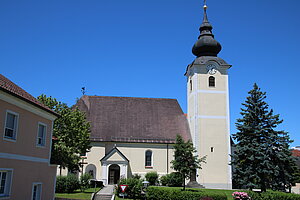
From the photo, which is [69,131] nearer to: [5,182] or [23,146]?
[23,146]

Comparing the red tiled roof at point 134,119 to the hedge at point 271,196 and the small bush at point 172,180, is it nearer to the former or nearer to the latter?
the small bush at point 172,180

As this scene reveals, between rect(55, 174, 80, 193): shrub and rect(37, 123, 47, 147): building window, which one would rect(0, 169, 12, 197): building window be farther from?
rect(55, 174, 80, 193): shrub

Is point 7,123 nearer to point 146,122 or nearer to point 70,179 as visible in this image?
point 70,179

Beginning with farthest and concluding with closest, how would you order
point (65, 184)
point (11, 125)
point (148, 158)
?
1. point (148, 158)
2. point (65, 184)
3. point (11, 125)

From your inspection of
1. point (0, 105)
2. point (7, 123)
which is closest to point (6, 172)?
point (7, 123)

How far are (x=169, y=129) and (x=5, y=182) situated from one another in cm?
2564

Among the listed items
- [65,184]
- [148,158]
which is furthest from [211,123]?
[65,184]

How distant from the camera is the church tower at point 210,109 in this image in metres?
33.7

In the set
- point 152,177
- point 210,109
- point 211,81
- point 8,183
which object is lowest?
point 152,177

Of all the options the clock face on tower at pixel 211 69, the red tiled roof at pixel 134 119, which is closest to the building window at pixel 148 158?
the red tiled roof at pixel 134 119

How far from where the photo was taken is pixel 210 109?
35625 mm

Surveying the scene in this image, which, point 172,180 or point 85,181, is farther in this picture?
point 172,180

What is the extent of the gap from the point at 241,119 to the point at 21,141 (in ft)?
64.5

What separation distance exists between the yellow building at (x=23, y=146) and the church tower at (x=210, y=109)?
66.2ft
